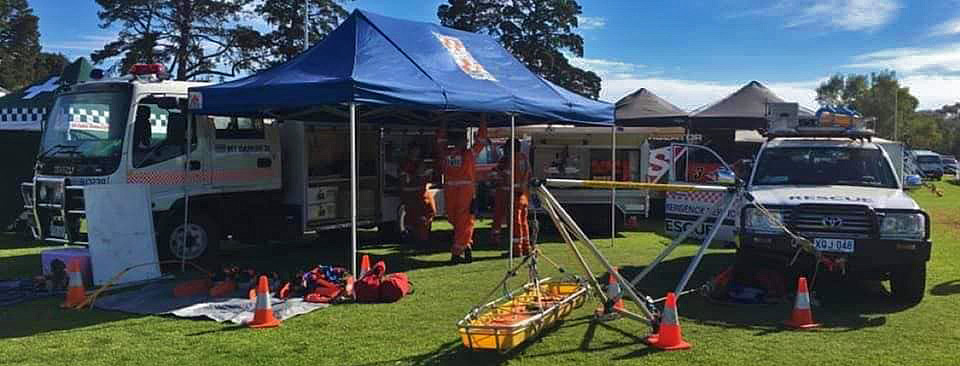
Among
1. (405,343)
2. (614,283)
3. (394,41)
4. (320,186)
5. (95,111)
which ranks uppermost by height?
(394,41)

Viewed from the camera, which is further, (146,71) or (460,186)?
(460,186)

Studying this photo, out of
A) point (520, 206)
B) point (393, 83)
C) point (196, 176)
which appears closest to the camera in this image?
point (393, 83)

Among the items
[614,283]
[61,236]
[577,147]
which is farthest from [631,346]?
[577,147]

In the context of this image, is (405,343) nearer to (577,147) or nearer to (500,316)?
(500,316)

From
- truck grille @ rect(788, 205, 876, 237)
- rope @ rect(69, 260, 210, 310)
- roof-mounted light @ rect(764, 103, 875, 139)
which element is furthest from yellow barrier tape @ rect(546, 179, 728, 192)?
rope @ rect(69, 260, 210, 310)

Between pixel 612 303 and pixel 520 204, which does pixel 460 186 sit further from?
pixel 612 303

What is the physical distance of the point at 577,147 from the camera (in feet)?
48.9

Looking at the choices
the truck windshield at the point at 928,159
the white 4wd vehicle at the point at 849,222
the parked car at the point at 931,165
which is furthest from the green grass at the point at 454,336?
the truck windshield at the point at 928,159

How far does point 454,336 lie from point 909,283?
4678mm

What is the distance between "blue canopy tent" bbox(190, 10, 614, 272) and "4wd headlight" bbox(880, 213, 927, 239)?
14.5 ft

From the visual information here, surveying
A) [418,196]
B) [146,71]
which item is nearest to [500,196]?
[418,196]

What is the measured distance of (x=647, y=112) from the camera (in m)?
21.2

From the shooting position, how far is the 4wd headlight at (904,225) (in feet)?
23.9

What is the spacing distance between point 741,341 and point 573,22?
124 feet
